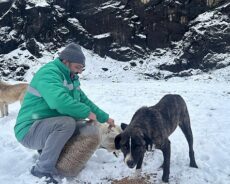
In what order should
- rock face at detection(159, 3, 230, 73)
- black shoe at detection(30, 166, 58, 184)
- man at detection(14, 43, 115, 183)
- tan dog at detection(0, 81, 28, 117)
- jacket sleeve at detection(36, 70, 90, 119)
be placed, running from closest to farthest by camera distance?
jacket sleeve at detection(36, 70, 90, 119) → man at detection(14, 43, 115, 183) → black shoe at detection(30, 166, 58, 184) → tan dog at detection(0, 81, 28, 117) → rock face at detection(159, 3, 230, 73)

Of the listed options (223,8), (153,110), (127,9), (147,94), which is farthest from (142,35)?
(153,110)

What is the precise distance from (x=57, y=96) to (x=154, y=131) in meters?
1.54

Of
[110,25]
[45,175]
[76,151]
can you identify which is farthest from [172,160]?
[110,25]

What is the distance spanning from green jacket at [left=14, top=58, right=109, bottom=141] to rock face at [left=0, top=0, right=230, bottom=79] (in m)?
18.8

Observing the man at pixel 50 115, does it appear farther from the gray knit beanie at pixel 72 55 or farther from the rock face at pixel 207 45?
the rock face at pixel 207 45

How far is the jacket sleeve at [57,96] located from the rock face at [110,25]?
19056 mm

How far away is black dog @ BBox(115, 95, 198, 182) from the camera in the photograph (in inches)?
184

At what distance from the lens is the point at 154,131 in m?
5.01

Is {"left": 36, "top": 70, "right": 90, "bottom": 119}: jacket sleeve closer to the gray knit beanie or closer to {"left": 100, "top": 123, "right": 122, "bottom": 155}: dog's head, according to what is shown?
the gray knit beanie

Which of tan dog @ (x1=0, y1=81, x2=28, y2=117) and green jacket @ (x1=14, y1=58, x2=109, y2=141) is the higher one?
green jacket @ (x1=14, y1=58, x2=109, y2=141)

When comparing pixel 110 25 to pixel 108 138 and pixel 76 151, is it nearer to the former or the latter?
pixel 108 138

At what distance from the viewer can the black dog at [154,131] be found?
467 cm

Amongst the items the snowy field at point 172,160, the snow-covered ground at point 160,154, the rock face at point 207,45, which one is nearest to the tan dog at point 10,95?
the snow-covered ground at point 160,154

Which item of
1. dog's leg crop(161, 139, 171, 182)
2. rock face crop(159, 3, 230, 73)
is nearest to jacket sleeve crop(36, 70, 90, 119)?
dog's leg crop(161, 139, 171, 182)
